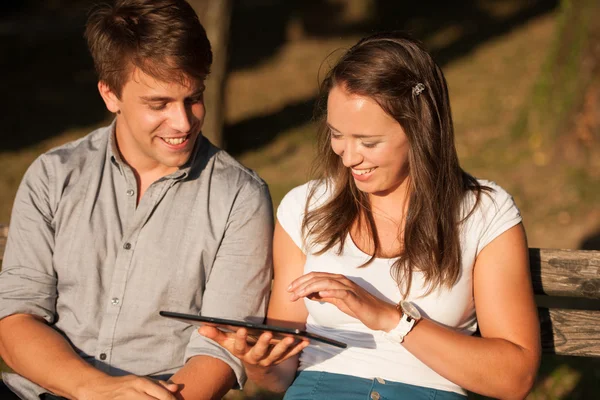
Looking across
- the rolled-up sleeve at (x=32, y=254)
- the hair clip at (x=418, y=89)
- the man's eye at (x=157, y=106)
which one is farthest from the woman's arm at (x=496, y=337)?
the rolled-up sleeve at (x=32, y=254)

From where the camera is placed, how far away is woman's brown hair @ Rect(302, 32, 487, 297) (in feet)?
10.3

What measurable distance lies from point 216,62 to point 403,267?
6.71 m

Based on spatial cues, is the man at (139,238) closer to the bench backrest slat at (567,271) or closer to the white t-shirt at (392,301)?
the white t-shirt at (392,301)

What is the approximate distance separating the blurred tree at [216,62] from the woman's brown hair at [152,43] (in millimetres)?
5685

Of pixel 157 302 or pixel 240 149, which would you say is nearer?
pixel 157 302

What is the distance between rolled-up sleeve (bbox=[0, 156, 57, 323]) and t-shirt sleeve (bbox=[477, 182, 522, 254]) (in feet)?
6.00

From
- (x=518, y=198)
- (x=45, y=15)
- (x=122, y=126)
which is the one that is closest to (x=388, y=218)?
(x=122, y=126)

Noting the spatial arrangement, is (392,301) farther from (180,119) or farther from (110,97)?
(110,97)

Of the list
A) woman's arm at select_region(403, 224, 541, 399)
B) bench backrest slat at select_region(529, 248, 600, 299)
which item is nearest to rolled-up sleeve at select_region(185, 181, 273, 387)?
woman's arm at select_region(403, 224, 541, 399)

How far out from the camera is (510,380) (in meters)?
3.00

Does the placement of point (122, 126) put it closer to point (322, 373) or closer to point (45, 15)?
point (322, 373)

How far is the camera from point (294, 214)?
11.2 feet

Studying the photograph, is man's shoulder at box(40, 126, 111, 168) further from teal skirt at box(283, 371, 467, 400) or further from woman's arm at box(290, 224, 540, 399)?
teal skirt at box(283, 371, 467, 400)

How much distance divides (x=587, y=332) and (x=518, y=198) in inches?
176
